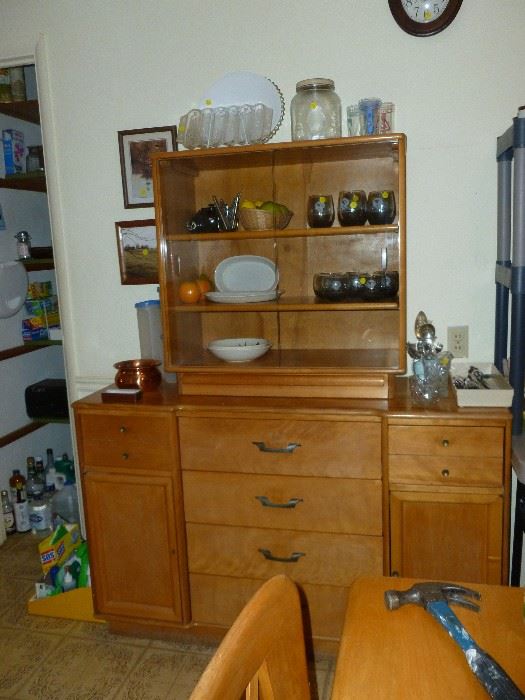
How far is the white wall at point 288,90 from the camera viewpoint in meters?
2.18

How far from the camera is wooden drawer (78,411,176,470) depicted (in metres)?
2.13

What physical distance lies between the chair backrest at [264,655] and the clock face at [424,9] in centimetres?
203

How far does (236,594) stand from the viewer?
7.09 ft

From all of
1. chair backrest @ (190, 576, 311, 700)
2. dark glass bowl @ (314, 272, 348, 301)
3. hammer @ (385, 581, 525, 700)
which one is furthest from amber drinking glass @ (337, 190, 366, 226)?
chair backrest @ (190, 576, 311, 700)

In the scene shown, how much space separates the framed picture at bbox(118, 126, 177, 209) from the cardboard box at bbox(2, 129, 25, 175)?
37.1 inches

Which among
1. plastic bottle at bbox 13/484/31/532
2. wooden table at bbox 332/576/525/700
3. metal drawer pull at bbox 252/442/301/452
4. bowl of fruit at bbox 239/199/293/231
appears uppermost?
bowl of fruit at bbox 239/199/293/231

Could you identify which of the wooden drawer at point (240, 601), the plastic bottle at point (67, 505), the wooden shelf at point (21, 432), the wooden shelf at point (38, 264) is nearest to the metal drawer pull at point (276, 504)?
the wooden drawer at point (240, 601)

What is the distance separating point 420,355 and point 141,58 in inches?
62.6

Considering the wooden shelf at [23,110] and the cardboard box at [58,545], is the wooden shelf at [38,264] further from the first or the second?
the cardboard box at [58,545]

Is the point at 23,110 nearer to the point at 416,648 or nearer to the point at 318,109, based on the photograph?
the point at 318,109

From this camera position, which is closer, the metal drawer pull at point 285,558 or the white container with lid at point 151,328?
the metal drawer pull at point 285,558

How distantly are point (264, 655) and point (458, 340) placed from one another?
1782 mm

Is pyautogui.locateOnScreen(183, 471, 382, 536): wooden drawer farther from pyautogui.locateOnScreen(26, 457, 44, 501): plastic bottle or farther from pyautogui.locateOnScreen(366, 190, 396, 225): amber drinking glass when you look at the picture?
pyautogui.locateOnScreen(26, 457, 44, 501): plastic bottle

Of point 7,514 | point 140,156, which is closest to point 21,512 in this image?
point 7,514
